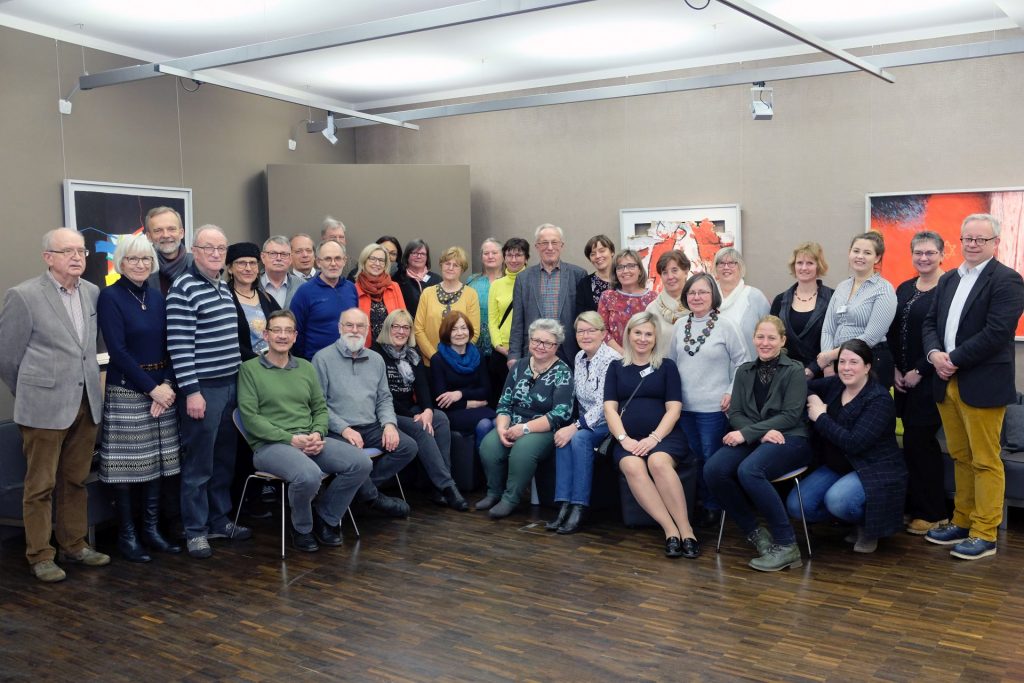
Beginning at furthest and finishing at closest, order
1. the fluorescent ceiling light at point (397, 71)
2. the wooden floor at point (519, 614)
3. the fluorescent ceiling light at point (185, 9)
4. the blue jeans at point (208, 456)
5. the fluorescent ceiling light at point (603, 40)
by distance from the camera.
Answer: the fluorescent ceiling light at point (397, 71)
the fluorescent ceiling light at point (603, 40)
the fluorescent ceiling light at point (185, 9)
the blue jeans at point (208, 456)
the wooden floor at point (519, 614)

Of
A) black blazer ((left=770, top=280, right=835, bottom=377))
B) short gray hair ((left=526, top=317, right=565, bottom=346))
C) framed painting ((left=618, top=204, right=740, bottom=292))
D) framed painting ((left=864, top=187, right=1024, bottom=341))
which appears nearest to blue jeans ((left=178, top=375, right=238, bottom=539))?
short gray hair ((left=526, top=317, right=565, bottom=346))

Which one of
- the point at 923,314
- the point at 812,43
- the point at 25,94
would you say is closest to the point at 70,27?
the point at 25,94

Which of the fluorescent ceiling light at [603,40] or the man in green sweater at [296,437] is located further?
the fluorescent ceiling light at [603,40]

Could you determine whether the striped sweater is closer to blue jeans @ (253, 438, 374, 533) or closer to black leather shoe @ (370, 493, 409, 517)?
blue jeans @ (253, 438, 374, 533)

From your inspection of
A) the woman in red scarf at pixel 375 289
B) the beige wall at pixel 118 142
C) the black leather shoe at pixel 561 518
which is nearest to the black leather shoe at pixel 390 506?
the black leather shoe at pixel 561 518

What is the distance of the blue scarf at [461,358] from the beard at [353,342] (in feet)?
2.72

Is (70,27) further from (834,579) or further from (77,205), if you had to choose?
(834,579)

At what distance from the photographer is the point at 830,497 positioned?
4609 mm

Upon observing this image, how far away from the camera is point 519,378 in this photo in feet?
18.2

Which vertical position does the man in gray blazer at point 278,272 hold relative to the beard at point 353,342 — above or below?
above

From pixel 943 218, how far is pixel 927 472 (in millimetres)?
2343

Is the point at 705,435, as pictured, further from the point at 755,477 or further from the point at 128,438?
the point at 128,438

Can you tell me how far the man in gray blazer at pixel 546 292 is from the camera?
5953 millimetres

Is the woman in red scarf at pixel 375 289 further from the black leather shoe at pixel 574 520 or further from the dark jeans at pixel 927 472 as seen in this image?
the dark jeans at pixel 927 472
